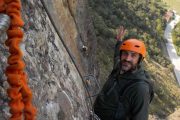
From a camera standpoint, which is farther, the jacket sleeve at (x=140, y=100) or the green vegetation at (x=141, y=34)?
the green vegetation at (x=141, y=34)

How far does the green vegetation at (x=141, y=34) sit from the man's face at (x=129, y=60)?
27.1 metres

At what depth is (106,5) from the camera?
192 ft

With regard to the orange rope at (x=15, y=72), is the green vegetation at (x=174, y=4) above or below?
below

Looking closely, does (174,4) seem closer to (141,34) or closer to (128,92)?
(141,34)

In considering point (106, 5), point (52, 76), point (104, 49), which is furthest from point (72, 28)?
point (106, 5)

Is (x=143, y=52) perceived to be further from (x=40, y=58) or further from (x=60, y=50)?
(x=40, y=58)

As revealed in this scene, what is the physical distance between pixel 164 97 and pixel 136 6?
30.1 meters

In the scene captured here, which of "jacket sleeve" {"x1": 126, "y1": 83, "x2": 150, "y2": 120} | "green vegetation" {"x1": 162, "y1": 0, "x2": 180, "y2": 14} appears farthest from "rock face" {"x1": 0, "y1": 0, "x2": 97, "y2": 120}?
Result: "green vegetation" {"x1": 162, "y1": 0, "x2": 180, "y2": 14}

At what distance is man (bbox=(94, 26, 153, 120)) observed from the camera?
201 inches

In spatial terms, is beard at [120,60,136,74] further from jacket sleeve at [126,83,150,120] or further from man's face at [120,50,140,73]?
jacket sleeve at [126,83,150,120]

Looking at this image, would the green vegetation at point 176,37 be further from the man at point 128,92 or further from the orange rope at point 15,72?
the orange rope at point 15,72

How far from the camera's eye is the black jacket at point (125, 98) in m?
5.09

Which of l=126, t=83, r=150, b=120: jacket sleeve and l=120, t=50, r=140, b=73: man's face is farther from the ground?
l=120, t=50, r=140, b=73: man's face

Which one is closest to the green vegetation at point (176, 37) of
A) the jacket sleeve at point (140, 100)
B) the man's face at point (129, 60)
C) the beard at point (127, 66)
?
the man's face at point (129, 60)
